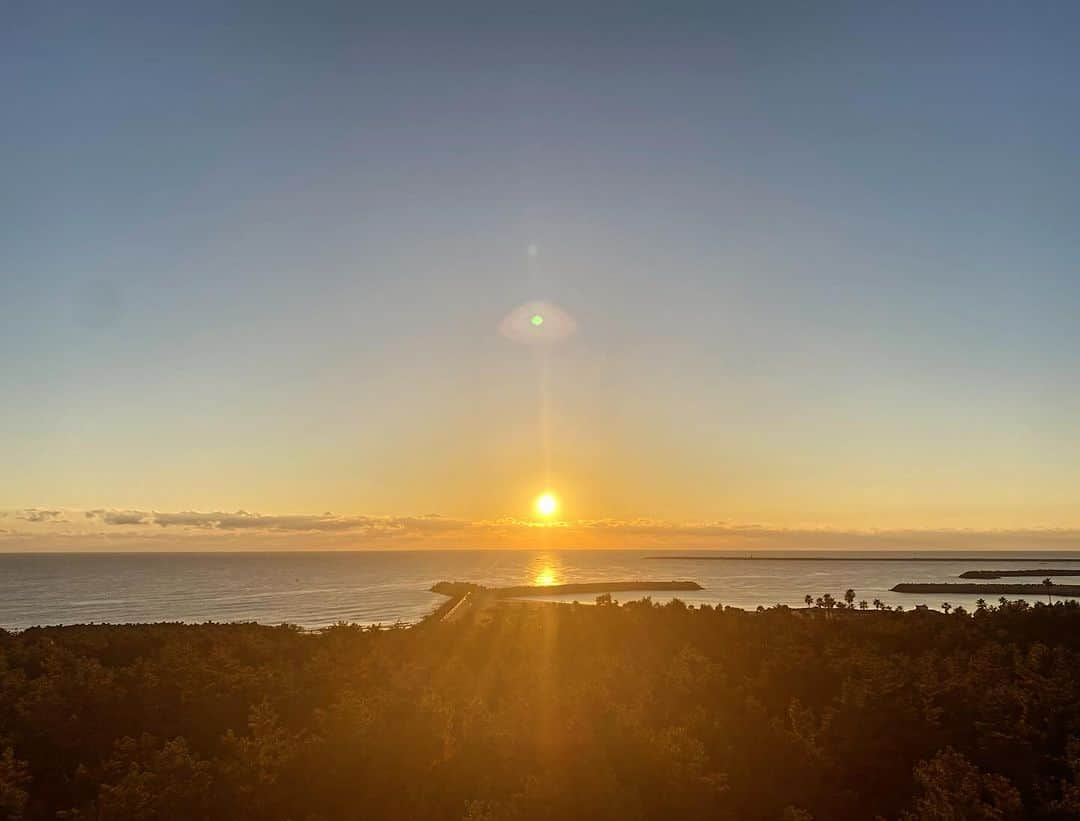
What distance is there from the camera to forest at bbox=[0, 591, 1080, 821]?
18.1 metres

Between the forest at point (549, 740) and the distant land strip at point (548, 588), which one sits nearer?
the forest at point (549, 740)

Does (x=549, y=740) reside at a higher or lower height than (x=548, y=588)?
higher

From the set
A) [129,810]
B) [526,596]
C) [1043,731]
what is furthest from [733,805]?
[526,596]

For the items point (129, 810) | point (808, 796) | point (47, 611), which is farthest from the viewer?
point (47, 611)

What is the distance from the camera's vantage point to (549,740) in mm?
20812

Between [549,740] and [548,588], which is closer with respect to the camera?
[549,740]

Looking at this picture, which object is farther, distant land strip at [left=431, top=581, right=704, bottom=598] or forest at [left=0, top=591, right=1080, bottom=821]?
distant land strip at [left=431, top=581, right=704, bottom=598]

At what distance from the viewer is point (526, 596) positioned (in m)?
117

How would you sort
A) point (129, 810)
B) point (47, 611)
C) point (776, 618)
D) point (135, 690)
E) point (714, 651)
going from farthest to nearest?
point (47, 611), point (776, 618), point (714, 651), point (135, 690), point (129, 810)

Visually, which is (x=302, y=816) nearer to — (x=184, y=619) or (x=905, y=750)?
(x=905, y=750)

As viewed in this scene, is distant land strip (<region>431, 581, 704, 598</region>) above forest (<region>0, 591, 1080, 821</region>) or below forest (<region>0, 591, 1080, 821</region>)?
below

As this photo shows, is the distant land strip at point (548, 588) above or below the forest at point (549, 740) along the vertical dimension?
below

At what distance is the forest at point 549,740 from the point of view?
18.1 m

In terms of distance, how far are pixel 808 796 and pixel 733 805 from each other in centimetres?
217
